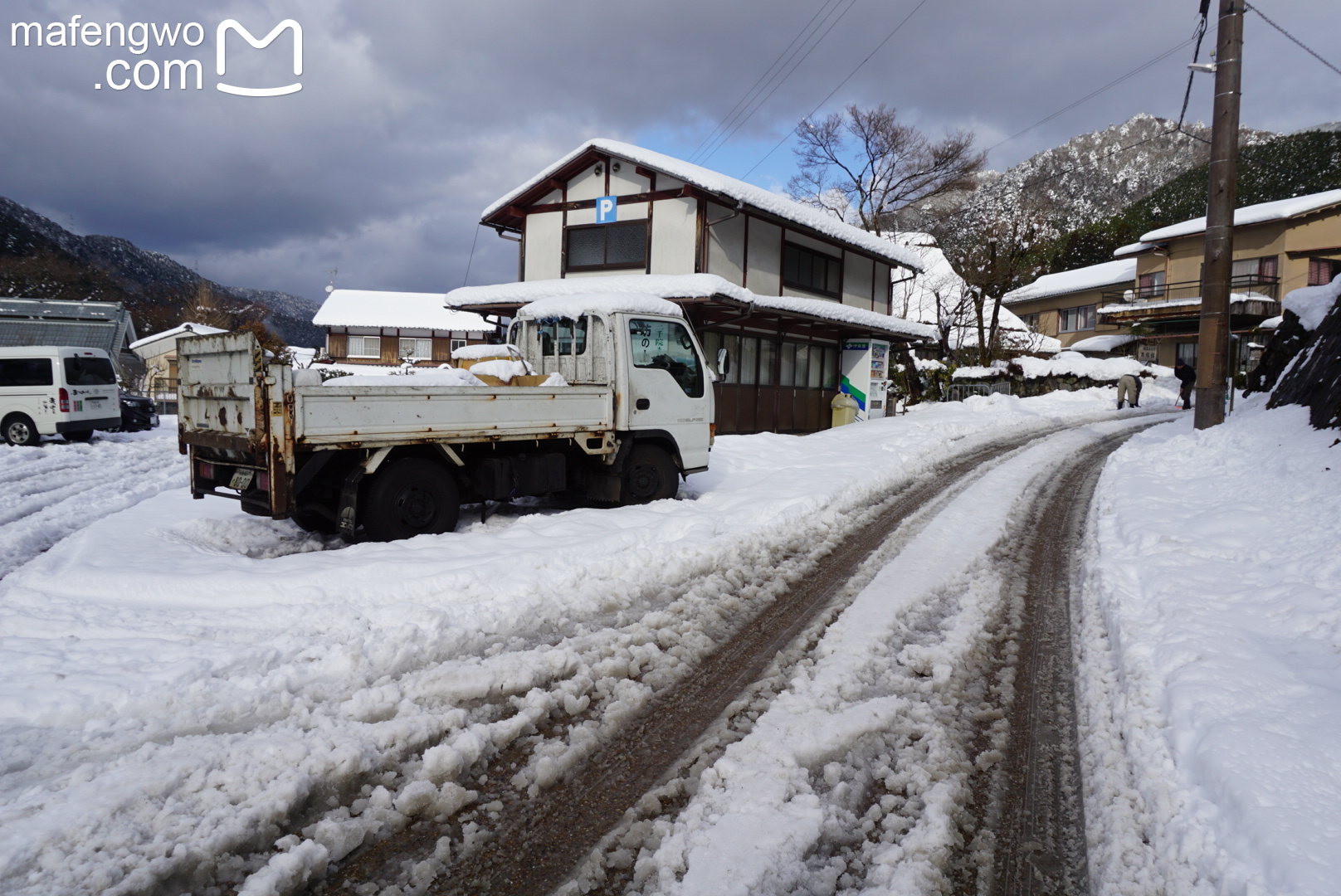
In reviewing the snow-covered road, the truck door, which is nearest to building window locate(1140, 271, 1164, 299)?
the truck door

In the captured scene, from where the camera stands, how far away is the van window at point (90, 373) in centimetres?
1533

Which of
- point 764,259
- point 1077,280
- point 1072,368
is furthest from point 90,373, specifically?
point 1077,280

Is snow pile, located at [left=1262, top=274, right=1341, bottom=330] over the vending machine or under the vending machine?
over

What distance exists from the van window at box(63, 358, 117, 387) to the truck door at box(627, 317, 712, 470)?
573 inches

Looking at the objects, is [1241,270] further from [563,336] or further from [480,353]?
[480,353]

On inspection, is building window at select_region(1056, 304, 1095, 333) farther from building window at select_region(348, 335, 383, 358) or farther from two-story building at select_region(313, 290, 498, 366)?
building window at select_region(348, 335, 383, 358)

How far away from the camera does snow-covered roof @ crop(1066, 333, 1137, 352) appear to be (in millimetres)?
39156

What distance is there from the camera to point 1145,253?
1476 inches

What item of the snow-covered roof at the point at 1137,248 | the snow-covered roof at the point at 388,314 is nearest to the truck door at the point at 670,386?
the snow-covered roof at the point at 388,314

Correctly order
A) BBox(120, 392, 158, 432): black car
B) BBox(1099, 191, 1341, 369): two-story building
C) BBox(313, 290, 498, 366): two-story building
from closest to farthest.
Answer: BBox(120, 392, 158, 432): black car → BBox(1099, 191, 1341, 369): two-story building → BBox(313, 290, 498, 366): two-story building

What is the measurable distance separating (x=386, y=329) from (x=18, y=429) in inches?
1108

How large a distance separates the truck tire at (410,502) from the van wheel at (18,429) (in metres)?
13.9

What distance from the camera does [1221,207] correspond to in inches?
418

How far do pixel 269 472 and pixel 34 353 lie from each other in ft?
46.1
